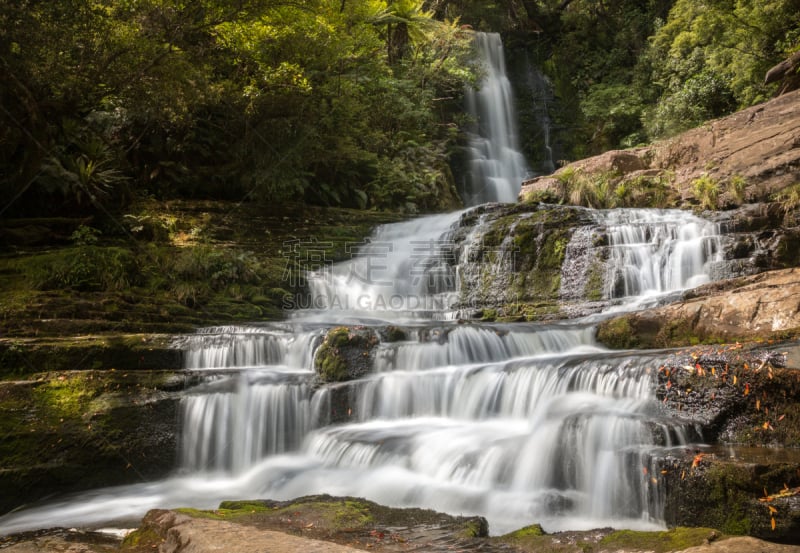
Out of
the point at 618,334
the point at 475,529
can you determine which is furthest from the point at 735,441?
the point at 618,334

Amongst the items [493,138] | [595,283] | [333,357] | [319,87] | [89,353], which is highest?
[493,138]

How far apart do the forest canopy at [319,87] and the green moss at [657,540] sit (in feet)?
30.6

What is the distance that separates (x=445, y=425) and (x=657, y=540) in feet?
11.0

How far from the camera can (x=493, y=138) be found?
76.8 ft

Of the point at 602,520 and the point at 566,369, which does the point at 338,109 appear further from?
the point at 602,520

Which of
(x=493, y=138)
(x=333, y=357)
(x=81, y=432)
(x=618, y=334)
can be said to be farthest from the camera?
(x=493, y=138)

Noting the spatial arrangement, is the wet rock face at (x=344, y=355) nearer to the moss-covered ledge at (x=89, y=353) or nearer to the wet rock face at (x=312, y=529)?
the moss-covered ledge at (x=89, y=353)

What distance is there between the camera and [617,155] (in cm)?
1580

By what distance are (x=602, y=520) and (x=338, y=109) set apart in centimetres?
1343

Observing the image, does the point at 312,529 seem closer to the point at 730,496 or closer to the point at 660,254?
the point at 730,496

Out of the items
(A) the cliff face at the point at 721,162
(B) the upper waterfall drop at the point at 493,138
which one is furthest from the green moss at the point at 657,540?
(B) the upper waterfall drop at the point at 493,138

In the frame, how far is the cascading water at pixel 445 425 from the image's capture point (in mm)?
4801

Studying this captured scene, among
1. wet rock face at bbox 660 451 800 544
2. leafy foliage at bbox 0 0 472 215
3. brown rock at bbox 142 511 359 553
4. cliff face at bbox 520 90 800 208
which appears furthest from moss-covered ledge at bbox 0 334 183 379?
cliff face at bbox 520 90 800 208

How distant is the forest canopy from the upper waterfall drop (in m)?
0.79
